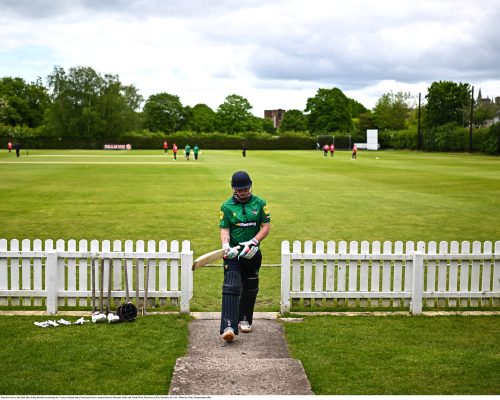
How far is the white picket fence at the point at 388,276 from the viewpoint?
27.9ft

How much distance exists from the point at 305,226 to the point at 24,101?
410 ft

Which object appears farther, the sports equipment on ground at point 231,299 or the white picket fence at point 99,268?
the white picket fence at point 99,268

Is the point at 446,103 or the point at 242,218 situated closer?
the point at 242,218

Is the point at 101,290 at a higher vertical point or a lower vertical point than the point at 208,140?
lower

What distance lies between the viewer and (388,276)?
8.66 metres

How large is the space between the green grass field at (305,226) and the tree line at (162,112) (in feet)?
203

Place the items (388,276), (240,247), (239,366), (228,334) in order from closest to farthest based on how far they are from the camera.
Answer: (239,366), (228,334), (240,247), (388,276)

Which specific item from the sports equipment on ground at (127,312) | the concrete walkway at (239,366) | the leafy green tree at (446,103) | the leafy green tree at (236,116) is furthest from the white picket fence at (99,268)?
the leafy green tree at (236,116)

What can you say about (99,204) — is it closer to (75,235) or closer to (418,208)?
(75,235)

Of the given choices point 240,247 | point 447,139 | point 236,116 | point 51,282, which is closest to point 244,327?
point 240,247

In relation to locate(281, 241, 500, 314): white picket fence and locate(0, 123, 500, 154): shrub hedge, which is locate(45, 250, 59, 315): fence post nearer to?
locate(281, 241, 500, 314): white picket fence

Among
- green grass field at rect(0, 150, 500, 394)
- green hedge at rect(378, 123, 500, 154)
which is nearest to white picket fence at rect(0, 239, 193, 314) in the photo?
green grass field at rect(0, 150, 500, 394)

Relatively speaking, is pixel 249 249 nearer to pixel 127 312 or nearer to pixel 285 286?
pixel 285 286

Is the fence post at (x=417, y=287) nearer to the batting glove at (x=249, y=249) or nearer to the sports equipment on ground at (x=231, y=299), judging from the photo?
the batting glove at (x=249, y=249)
